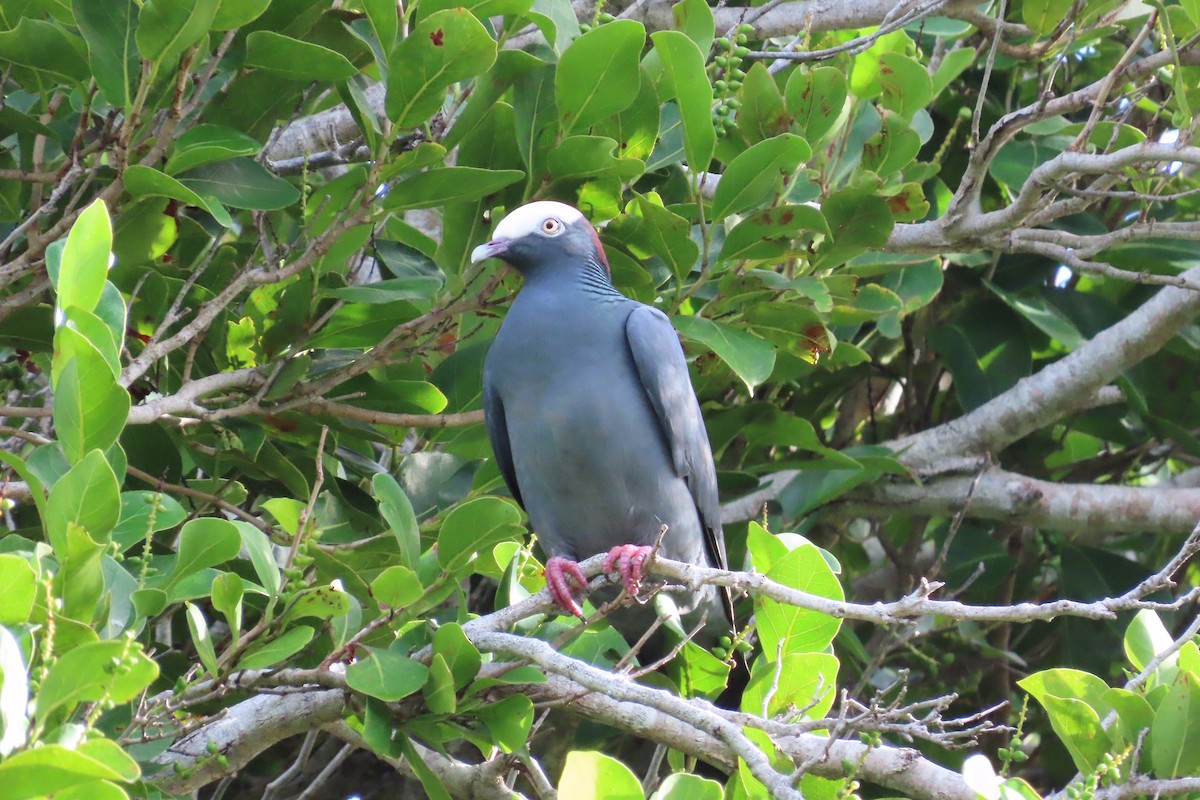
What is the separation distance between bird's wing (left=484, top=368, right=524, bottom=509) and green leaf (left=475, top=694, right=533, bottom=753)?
1163 mm

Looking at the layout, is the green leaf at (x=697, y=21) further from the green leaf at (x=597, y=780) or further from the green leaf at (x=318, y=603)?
the green leaf at (x=597, y=780)

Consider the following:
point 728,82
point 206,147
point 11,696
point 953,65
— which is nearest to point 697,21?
point 728,82

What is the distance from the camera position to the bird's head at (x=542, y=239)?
3.75 meters

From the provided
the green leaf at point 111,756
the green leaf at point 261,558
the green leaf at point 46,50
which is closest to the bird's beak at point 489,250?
the green leaf at point 46,50

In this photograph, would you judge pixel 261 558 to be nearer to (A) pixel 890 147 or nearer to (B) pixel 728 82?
(B) pixel 728 82

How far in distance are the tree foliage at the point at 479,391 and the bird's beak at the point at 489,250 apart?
0.13m

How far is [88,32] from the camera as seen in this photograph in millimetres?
3043

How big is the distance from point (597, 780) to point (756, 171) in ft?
6.31

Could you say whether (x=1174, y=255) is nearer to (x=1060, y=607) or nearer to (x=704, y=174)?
(x=704, y=174)

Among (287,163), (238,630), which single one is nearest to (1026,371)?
(287,163)

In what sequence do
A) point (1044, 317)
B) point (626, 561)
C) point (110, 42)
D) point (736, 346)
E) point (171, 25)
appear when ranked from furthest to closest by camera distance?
point (1044, 317) < point (736, 346) < point (626, 561) < point (110, 42) < point (171, 25)

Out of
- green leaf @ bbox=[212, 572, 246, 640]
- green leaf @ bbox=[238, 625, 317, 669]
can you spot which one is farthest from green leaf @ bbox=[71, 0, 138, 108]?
green leaf @ bbox=[238, 625, 317, 669]

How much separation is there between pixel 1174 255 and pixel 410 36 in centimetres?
364

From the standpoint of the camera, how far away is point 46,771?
1756 millimetres
